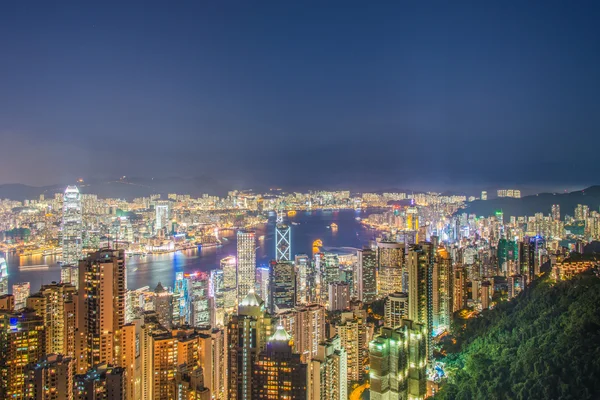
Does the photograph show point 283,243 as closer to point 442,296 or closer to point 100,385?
point 442,296

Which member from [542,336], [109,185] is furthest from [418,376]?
[109,185]

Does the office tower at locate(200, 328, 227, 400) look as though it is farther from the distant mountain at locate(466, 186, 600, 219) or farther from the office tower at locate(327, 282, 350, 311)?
the distant mountain at locate(466, 186, 600, 219)

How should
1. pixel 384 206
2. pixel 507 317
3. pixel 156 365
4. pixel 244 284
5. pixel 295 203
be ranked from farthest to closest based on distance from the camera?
pixel 295 203 → pixel 384 206 → pixel 244 284 → pixel 507 317 → pixel 156 365

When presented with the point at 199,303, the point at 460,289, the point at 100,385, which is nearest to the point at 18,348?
the point at 100,385

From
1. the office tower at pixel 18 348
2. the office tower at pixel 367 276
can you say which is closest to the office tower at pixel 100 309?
the office tower at pixel 18 348

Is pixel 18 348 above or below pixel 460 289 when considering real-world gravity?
above

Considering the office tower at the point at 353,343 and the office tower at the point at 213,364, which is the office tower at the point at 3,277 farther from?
the office tower at the point at 353,343

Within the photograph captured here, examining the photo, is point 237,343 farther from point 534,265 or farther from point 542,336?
point 534,265
